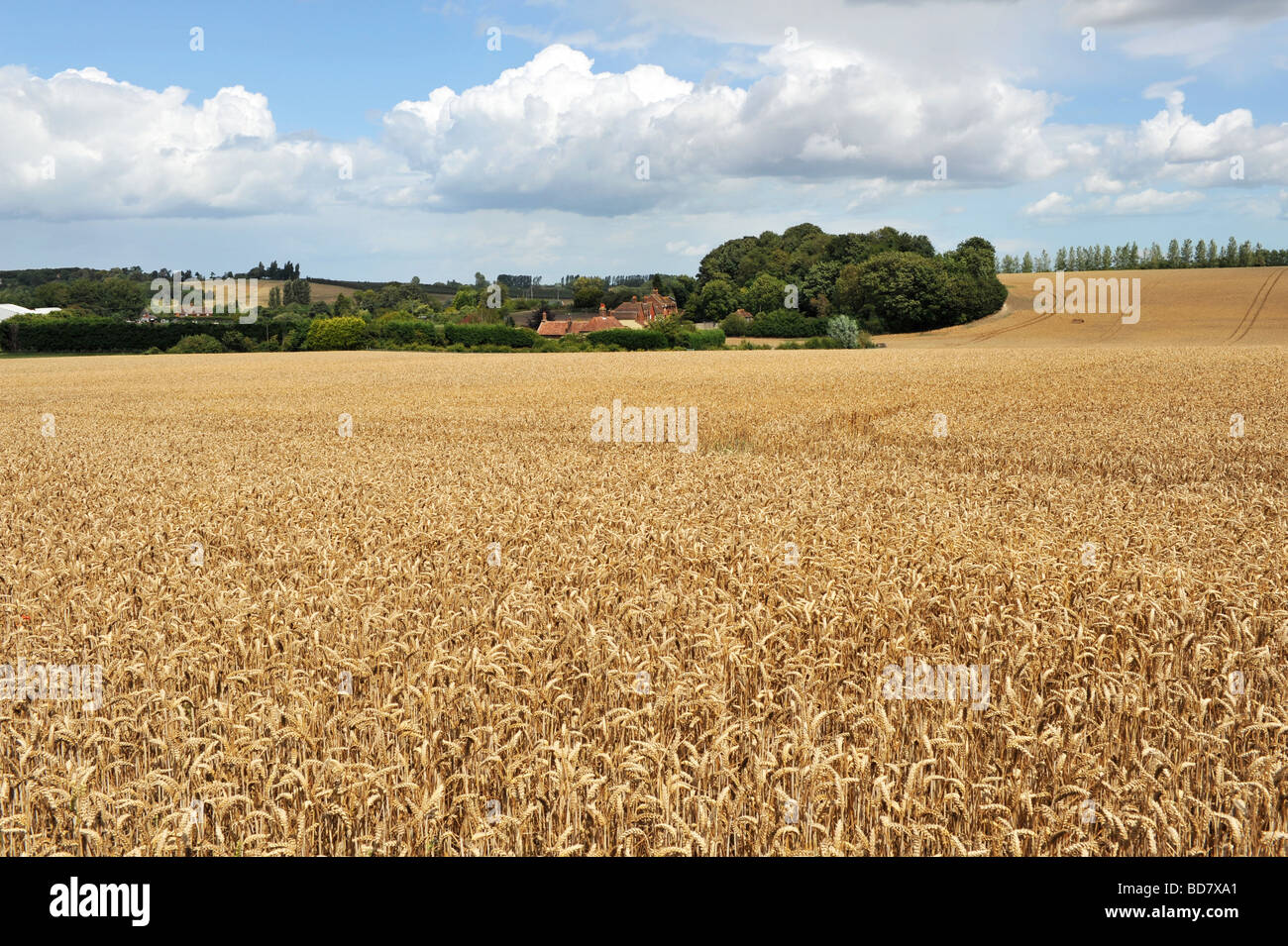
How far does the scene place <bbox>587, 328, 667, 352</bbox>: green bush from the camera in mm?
99375

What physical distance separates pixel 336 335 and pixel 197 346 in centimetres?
1364

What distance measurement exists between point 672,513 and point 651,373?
37.5 meters

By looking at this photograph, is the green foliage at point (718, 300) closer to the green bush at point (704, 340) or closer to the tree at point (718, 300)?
the tree at point (718, 300)

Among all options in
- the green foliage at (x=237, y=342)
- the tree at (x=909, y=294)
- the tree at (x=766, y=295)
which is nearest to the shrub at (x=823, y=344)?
the tree at (x=909, y=294)

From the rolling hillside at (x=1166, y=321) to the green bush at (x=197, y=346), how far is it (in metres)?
69.5

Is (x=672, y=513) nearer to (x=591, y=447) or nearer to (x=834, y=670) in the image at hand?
(x=834, y=670)

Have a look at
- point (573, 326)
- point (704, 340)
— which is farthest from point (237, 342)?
point (573, 326)

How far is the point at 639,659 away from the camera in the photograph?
6.09m

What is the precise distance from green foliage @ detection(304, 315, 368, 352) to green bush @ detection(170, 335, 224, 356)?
879cm

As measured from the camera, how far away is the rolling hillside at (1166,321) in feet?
293

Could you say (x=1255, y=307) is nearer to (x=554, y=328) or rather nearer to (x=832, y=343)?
(x=832, y=343)

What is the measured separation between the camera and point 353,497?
12.8 metres

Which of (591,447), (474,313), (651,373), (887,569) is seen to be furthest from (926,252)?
(887,569)

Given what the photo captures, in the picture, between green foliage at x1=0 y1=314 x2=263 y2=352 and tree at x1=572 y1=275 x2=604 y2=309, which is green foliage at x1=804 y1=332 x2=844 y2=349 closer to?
green foliage at x1=0 y1=314 x2=263 y2=352
